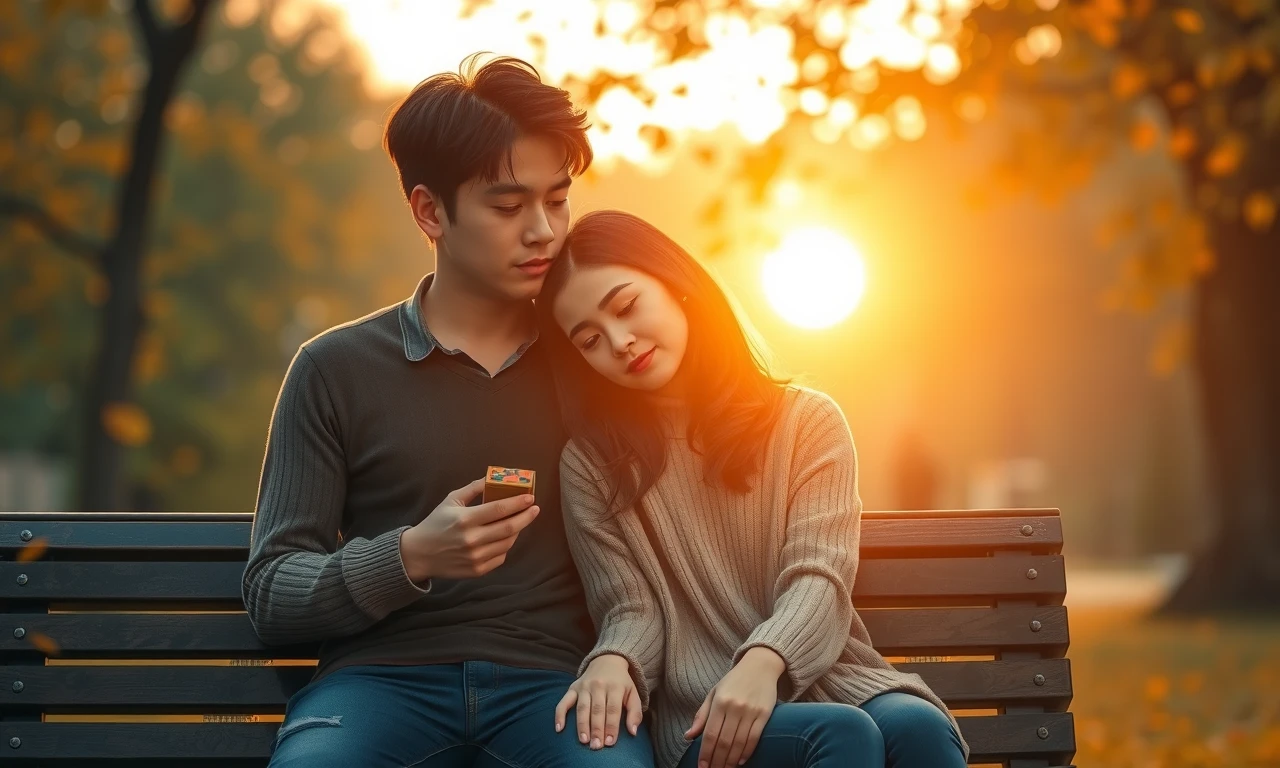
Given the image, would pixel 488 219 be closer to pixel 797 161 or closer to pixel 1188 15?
pixel 1188 15

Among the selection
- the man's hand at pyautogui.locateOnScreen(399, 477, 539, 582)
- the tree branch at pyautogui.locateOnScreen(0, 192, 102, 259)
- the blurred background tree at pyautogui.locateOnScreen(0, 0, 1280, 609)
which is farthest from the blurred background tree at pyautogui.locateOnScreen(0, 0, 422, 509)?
the man's hand at pyautogui.locateOnScreen(399, 477, 539, 582)

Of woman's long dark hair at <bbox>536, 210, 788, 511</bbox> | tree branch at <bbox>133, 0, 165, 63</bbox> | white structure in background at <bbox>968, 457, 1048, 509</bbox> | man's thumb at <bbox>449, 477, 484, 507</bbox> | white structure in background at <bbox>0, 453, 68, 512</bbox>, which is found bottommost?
man's thumb at <bbox>449, 477, 484, 507</bbox>

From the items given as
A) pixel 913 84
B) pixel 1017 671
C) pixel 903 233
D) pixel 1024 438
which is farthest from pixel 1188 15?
pixel 1024 438

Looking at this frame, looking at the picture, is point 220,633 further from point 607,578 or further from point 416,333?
point 607,578

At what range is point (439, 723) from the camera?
11.5ft

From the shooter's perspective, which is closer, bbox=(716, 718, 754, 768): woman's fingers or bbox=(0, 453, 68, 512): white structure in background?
bbox=(716, 718, 754, 768): woman's fingers

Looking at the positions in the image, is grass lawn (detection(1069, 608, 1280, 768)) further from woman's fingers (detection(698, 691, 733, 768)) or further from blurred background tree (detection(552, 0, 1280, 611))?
woman's fingers (detection(698, 691, 733, 768))

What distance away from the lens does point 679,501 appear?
3.70 m

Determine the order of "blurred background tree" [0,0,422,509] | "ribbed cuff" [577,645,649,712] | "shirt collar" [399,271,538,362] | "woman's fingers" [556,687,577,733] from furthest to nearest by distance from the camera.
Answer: "blurred background tree" [0,0,422,509]
"shirt collar" [399,271,538,362]
"ribbed cuff" [577,645,649,712]
"woman's fingers" [556,687,577,733]

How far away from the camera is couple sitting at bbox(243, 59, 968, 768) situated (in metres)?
3.45

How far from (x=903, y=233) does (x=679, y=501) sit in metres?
26.6

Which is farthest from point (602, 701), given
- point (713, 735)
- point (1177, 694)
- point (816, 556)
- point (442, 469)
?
point (1177, 694)

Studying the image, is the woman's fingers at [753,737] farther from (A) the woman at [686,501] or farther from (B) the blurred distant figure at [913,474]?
(B) the blurred distant figure at [913,474]

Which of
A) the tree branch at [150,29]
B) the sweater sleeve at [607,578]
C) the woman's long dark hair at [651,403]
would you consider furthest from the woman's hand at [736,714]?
the tree branch at [150,29]
